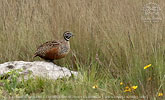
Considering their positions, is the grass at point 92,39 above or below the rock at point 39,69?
above

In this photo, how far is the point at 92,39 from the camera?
6.91 m

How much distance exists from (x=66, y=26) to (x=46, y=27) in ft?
1.23

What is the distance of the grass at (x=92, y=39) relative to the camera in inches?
209

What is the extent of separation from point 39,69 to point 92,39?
125 centimetres

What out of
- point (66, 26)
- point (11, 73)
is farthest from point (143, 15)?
point (11, 73)

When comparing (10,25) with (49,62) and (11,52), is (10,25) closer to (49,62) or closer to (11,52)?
(11,52)

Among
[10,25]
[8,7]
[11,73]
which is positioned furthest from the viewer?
[8,7]

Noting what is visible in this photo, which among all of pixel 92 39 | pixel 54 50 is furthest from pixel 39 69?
pixel 92 39

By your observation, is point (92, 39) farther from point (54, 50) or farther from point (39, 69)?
point (39, 69)

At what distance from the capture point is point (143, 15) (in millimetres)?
6598

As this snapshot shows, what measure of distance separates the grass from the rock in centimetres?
26

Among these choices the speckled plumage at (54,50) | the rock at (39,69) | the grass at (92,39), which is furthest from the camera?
the speckled plumage at (54,50)

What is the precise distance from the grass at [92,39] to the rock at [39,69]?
0.86 ft

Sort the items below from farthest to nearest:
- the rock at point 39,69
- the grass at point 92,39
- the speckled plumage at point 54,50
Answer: the speckled plumage at point 54,50 → the rock at point 39,69 → the grass at point 92,39
